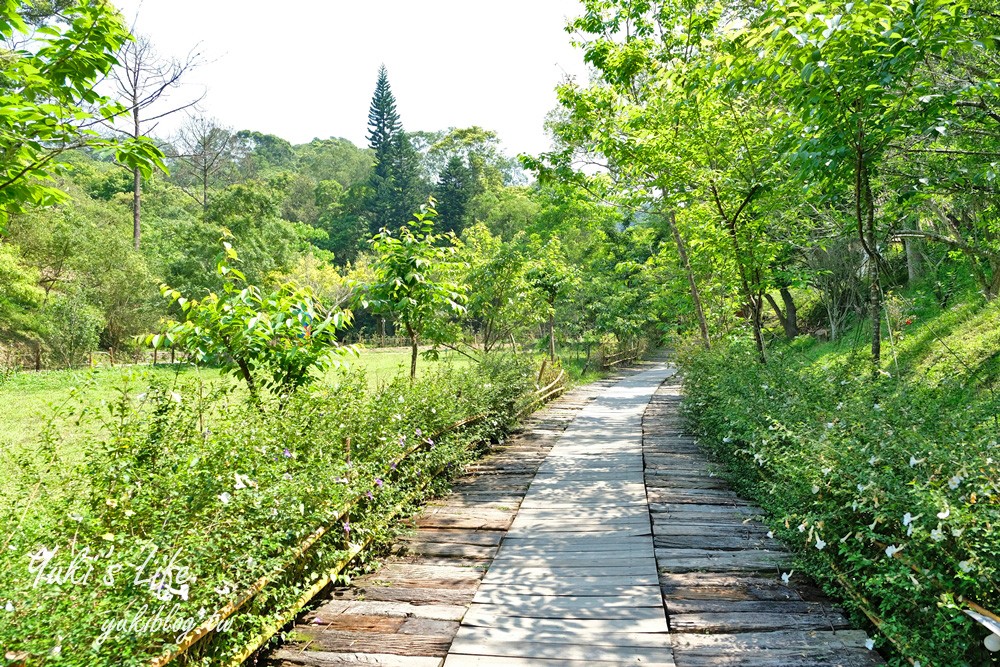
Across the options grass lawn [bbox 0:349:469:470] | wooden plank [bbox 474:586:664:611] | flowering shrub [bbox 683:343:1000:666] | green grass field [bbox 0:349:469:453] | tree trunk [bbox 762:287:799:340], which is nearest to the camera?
flowering shrub [bbox 683:343:1000:666]

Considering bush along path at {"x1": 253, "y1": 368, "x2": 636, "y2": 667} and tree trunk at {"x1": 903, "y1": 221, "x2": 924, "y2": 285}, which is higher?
tree trunk at {"x1": 903, "y1": 221, "x2": 924, "y2": 285}

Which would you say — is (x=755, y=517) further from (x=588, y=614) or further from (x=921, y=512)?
(x=921, y=512)

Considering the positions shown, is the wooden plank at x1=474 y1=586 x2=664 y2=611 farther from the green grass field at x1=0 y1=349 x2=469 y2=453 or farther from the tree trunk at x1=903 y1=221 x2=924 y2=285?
the tree trunk at x1=903 y1=221 x2=924 y2=285

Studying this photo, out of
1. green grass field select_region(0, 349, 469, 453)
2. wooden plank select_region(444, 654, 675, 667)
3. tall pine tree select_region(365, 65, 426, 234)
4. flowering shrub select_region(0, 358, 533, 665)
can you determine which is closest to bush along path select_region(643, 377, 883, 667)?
wooden plank select_region(444, 654, 675, 667)

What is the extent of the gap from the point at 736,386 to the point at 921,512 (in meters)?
4.02

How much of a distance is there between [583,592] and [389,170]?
54.0 m

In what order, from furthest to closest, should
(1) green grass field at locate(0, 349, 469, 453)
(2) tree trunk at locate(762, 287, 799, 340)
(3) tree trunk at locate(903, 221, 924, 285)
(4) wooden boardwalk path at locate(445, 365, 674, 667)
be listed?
(2) tree trunk at locate(762, 287, 799, 340) → (3) tree trunk at locate(903, 221, 924, 285) → (1) green grass field at locate(0, 349, 469, 453) → (4) wooden boardwalk path at locate(445, 365, 674, 667)

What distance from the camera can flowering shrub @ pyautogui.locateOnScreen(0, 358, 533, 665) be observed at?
201cm

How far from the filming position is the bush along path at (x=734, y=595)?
9.30 feet

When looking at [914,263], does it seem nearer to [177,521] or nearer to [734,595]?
[734,595]

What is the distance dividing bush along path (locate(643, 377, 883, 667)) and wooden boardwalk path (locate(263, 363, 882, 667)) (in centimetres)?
1

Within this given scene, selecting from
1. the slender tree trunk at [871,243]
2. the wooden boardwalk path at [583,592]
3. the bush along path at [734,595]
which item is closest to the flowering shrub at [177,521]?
the wooden boardwalk path at [583,592]

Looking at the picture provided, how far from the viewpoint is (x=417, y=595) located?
3635mm

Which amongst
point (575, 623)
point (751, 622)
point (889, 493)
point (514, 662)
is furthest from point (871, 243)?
point (514, 662)
